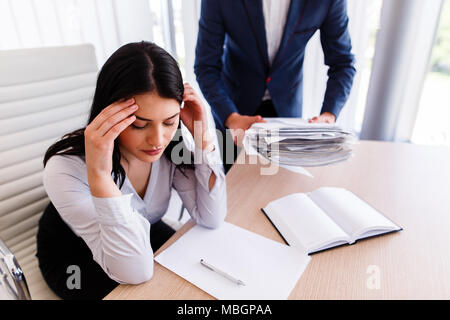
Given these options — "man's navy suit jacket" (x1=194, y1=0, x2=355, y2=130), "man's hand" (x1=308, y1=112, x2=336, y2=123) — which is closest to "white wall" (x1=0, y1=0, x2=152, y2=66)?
"man's navy suit jacket" (x1=194, y1=0, x2=355, y2=130)

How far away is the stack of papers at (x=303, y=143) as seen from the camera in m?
0.96

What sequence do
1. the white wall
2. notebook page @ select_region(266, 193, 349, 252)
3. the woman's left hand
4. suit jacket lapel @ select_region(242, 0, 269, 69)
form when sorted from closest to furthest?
notebook page @ select_region(266, 193, 349, 252) → the woman's left hand → suit jacket lapel @ select_region(242, 0, 269, 69) → the white wall

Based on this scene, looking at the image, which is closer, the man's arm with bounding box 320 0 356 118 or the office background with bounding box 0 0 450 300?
the man's arm with bounding box 320 0 356 118

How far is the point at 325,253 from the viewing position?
72 centimetres

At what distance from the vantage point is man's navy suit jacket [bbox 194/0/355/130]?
1299mm

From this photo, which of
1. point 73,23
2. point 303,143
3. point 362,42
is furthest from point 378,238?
point 73,23

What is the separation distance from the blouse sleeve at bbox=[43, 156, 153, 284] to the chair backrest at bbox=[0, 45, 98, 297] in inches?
9.1

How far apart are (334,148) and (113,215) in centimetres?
67

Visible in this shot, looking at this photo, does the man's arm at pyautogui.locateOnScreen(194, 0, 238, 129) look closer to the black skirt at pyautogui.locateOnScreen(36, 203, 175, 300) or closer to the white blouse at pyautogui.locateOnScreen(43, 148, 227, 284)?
the white blouse at pyautogui.locateOnScreen(43, 148, 227, 284)

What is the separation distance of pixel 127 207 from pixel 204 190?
255 mm

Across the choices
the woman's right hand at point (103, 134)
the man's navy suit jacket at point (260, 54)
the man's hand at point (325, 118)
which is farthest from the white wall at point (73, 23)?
the man's hand at point (325, 118)

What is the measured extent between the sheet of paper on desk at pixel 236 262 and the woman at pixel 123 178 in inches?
2.0

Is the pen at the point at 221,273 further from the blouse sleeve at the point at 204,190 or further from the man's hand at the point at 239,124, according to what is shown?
the man's hand at the point at 239,124

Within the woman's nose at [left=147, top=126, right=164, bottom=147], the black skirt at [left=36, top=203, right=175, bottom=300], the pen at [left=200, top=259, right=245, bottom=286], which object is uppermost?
the woman's nose at [left=147, top=126, right=164, bottom=147]
